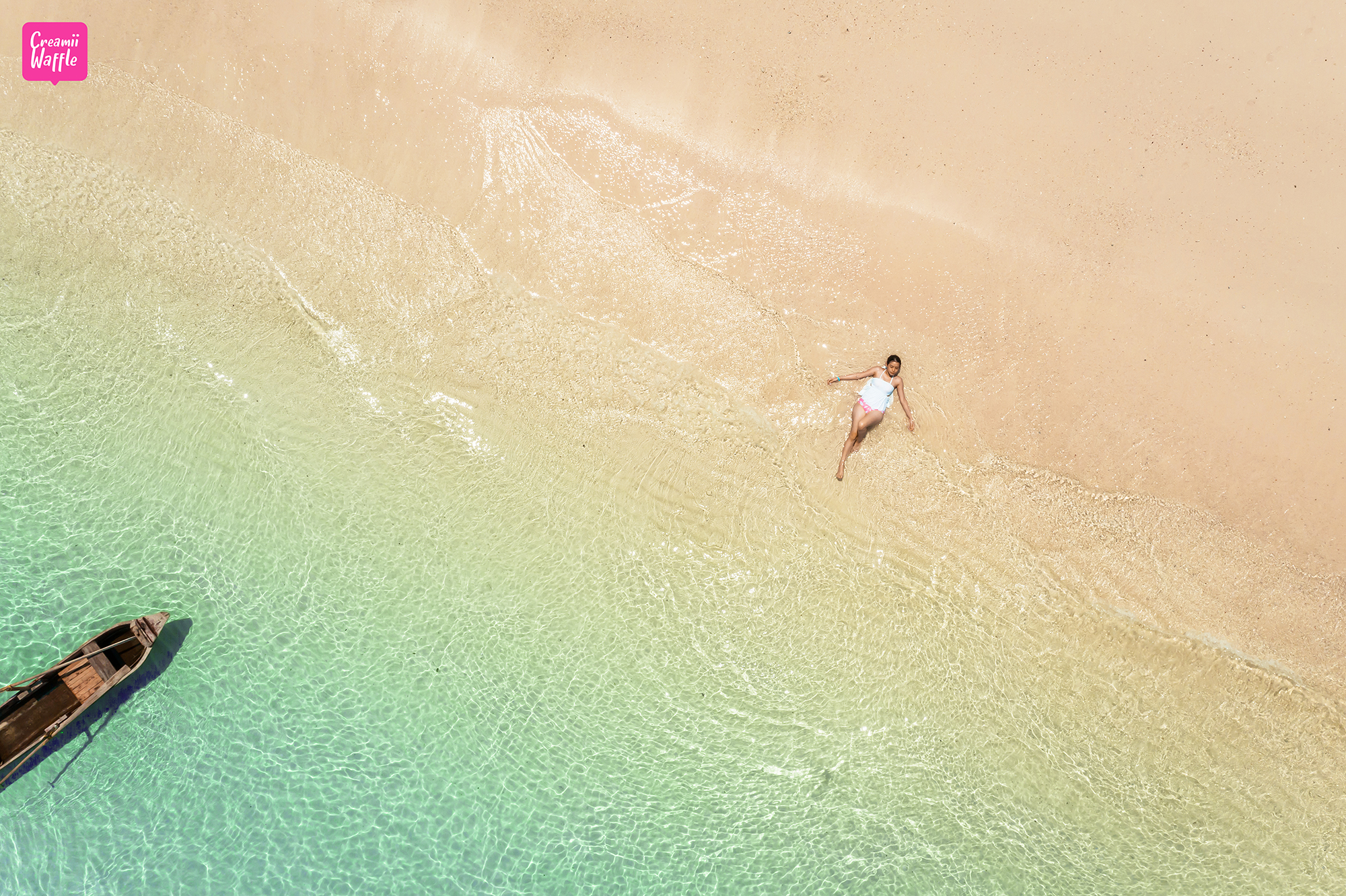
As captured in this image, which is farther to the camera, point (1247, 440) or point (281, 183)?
point (281, 183)

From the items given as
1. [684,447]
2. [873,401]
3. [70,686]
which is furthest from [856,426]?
[70,686]

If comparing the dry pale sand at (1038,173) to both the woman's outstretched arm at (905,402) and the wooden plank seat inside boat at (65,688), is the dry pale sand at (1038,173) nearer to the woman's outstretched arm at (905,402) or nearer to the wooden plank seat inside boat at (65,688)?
the woman's outstretched arm at (905,402)

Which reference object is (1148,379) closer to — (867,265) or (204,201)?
(867,265)

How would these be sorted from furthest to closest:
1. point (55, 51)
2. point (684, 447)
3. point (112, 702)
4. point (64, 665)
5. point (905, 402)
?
point (55, 51)
point (684, 447)
point (112, 702)
point (905, 402)
point (64, 665)

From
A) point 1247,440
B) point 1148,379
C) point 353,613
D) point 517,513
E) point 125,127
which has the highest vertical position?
point 125,127

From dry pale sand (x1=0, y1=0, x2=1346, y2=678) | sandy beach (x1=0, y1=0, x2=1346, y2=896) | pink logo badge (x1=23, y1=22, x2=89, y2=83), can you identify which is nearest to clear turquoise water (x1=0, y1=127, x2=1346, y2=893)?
sandy beach (x1=0, y1=0, x2=1346, y2=896)

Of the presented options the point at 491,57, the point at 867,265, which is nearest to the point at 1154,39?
the point at 867,265

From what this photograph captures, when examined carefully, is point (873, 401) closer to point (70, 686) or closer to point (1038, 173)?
point (1038, 173)
